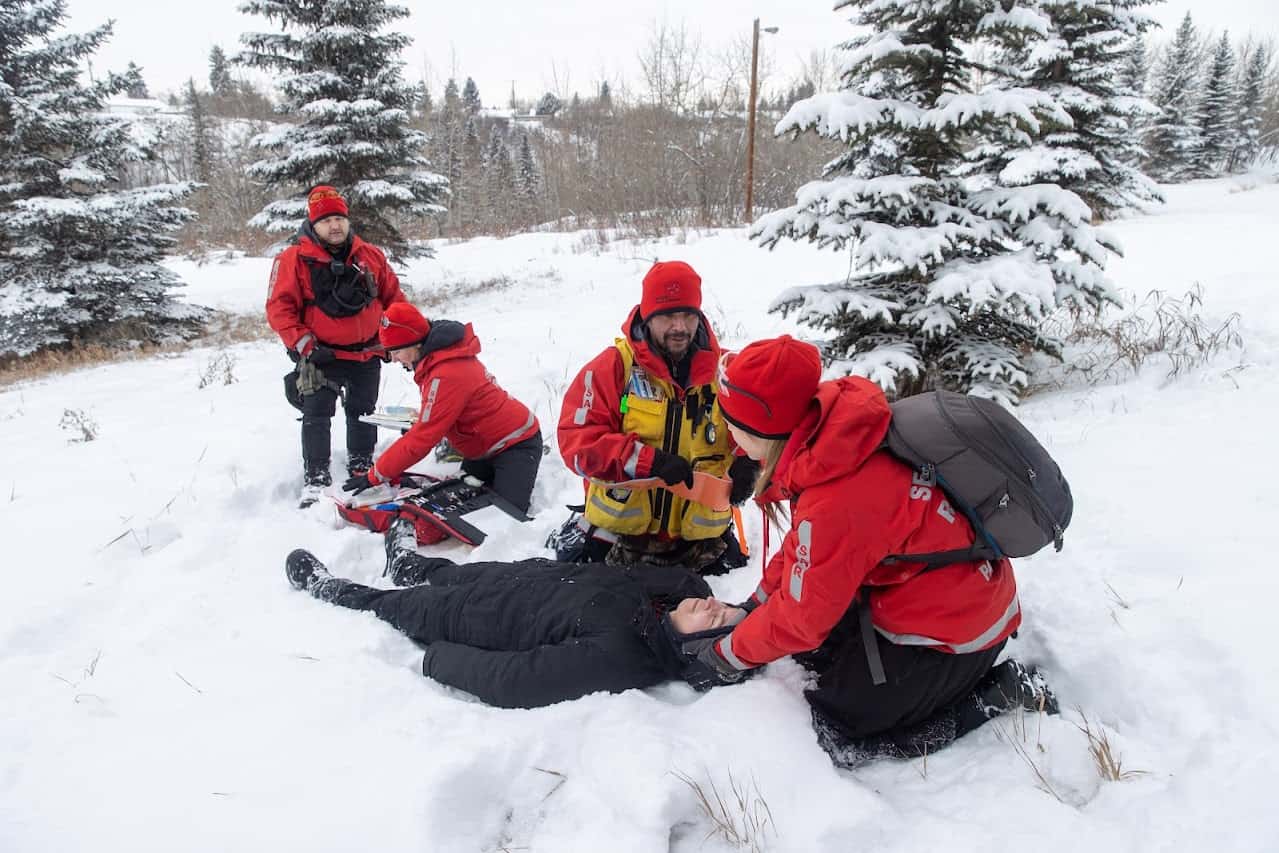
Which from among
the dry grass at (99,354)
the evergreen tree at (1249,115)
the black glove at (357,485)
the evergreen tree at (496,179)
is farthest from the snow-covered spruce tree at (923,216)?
the evergreen tree at (1249,115)

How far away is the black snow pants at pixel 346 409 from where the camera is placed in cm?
448

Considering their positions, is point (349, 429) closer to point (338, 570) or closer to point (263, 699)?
point (338, 570)

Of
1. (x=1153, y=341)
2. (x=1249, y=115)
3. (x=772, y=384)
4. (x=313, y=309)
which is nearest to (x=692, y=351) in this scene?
(x=772, y=384)

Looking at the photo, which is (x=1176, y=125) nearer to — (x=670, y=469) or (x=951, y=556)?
(x=670, y=469)

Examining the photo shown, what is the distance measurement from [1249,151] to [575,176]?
33.6 m

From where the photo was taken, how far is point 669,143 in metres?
22.3

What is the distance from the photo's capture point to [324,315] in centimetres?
452

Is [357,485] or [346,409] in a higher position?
[346,409]

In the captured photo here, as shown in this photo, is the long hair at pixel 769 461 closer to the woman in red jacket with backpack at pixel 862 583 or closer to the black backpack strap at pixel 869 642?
the woman in red jacket with backpack at pixel 862 583

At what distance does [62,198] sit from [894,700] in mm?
13034

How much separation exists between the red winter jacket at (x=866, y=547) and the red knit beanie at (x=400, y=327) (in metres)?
2.57

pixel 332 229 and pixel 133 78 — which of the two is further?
pixel 133 78

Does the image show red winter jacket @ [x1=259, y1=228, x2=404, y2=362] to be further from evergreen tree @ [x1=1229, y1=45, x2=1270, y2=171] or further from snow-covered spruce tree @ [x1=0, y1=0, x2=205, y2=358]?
evergreen tree @ [x1=1229, y1=45, x2=1270, y2=171]

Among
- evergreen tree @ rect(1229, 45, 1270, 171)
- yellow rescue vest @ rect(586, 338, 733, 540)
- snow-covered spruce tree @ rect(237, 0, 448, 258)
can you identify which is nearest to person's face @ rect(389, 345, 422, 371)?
yellow rescue vest @ rect(586, 338, 733, 540)
